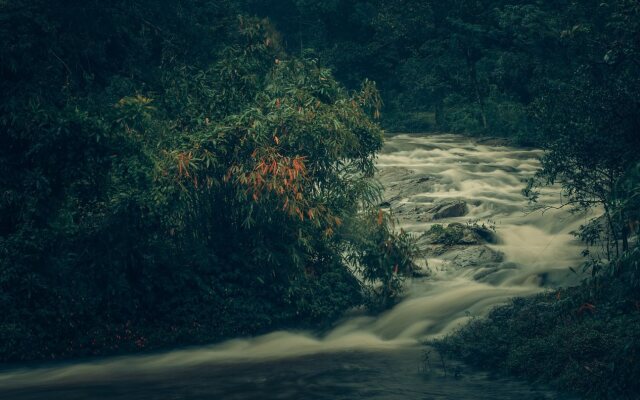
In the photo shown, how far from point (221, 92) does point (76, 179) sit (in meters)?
4.00

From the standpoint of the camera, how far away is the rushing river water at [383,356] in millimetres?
13484

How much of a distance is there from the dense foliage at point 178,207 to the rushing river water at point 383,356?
0.78m

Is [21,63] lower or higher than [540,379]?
higher

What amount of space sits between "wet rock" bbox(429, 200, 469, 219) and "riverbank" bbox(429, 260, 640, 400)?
937cm

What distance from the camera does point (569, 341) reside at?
13.0 meters

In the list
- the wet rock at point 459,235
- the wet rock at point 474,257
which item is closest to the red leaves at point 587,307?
the wet rock at point 474,257

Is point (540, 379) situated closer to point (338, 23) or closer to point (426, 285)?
point (426, 285)

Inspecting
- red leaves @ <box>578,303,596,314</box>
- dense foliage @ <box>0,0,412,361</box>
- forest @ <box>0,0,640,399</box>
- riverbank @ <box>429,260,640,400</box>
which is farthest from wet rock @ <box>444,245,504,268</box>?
red leaves @ <box>578,303,596,314</box>

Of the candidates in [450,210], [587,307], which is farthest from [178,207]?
[450,210]

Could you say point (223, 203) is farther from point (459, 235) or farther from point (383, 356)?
point (459, 235)

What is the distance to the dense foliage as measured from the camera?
1619 centimetres

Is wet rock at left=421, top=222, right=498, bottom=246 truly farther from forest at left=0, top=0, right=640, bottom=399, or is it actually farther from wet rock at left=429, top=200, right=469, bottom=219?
wet rock at left=429, top=200, right=469, bottom=219

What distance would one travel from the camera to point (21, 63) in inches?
690

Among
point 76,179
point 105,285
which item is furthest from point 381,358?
point 76,179
